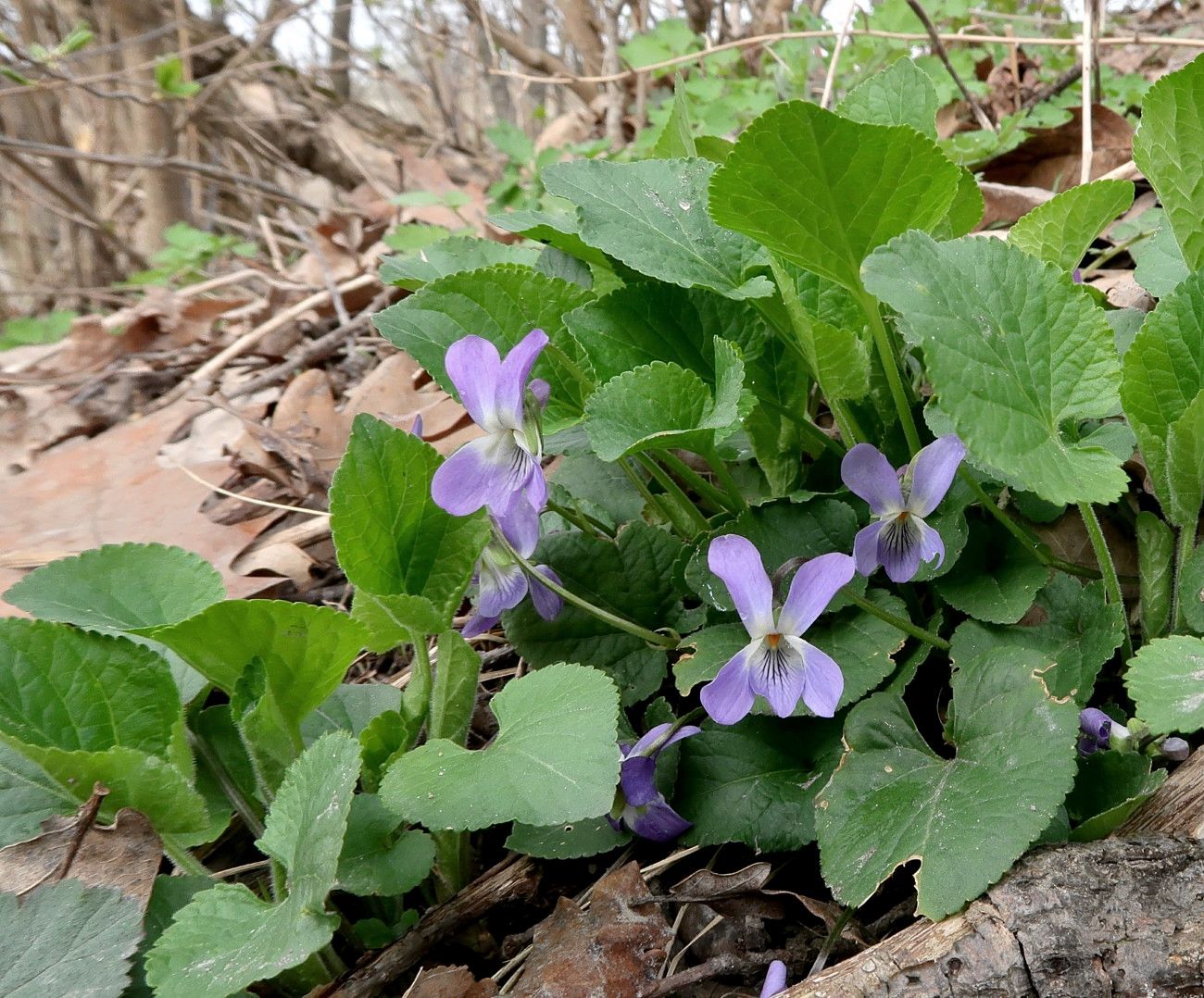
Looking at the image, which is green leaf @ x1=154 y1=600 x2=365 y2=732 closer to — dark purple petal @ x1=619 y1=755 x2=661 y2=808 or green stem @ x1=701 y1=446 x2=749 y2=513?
dark purple petal @ x1=619 y1=755 x2=661 y2=808

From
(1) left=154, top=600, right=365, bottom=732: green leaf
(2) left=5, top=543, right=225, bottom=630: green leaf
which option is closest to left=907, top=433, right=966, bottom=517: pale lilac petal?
(1) left=154, top=600, right=365, bottom=732: green leaf

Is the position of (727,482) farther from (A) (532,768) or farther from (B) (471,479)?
(A) (532,768)

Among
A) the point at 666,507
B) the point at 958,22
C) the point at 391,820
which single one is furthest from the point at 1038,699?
the point at 958,22

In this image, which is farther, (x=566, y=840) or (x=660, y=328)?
(x=660, y=328)

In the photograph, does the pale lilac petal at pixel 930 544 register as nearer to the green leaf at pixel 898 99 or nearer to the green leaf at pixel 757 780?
the green leaf at pixel 757 780

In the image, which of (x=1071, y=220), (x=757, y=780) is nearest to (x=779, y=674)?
(x=757, y=780)

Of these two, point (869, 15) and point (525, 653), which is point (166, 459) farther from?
point (869, 15)
